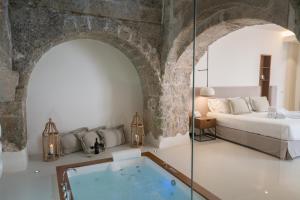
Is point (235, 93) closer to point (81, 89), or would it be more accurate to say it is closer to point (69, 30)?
point (81, 89)

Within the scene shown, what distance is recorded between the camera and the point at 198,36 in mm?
3438

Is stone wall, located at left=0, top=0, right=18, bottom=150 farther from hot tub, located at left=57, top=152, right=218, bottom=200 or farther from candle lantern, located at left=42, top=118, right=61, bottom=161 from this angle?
hot tub, located at left=57, top=152, right=218, bottom=200

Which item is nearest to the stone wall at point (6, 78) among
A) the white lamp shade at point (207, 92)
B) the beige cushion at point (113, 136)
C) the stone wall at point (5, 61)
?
the stone wall at point (5, 61)

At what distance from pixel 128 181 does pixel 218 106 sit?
2.86 meters

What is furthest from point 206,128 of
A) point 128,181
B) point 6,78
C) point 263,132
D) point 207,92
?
point 6,78

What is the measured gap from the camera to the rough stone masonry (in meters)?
2.79

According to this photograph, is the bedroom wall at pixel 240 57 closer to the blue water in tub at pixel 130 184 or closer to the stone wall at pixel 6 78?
the blue water in tub at pixel 130 184

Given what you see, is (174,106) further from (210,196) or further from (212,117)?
(210,196)

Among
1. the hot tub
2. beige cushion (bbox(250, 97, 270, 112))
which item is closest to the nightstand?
beige cushion (bbox(250, 97, 270, 112))

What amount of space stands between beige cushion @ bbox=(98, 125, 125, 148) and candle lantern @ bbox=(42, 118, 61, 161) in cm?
79

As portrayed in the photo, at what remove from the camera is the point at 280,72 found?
14.1 feet

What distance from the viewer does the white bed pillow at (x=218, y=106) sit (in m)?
4.96

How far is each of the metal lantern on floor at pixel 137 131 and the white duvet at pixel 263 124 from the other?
5.61 ft

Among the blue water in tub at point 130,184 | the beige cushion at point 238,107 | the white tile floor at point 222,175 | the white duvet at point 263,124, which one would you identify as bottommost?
the blue water in tub at point 130,184
